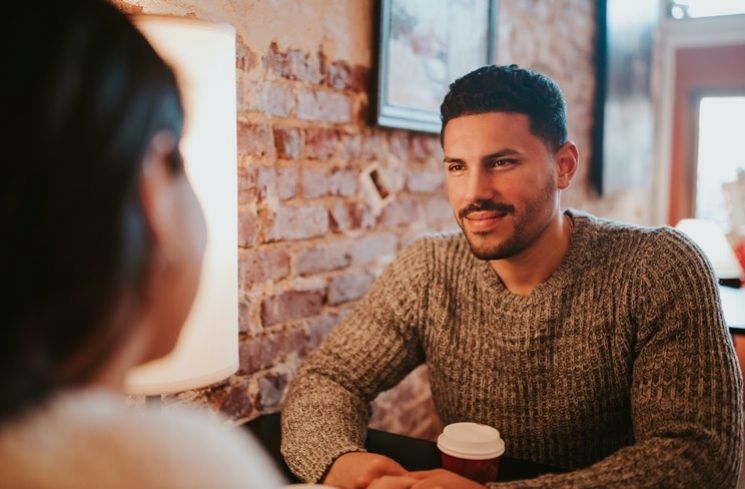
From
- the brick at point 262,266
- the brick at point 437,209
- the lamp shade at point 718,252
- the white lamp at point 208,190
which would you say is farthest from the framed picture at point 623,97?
the white lamp at point 208,190

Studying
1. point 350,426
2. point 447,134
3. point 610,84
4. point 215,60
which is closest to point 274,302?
point 350,426

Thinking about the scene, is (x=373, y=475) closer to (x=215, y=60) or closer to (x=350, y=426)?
(x=350, y=426)

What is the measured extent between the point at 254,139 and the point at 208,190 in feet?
1.97

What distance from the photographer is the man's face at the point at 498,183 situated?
141 cm

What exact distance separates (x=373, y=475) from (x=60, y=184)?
0.79 m

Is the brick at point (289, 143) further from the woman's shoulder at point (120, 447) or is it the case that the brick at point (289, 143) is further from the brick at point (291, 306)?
the woman's shoulder at point (120, 447)

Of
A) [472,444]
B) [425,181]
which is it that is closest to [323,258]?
[425,181]

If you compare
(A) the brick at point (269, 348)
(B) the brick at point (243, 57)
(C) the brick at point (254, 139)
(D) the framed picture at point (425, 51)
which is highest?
(D) the framed picture at point (425, 51)

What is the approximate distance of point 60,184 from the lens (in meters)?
0.44

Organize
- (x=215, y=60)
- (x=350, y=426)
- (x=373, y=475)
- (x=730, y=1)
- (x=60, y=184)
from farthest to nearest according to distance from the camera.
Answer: (x=730, y=1)
(x=350, y=426)
(x=373, y=475)
(x=215, y=60)
(x=60, y=184)

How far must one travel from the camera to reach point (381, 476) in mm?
1097

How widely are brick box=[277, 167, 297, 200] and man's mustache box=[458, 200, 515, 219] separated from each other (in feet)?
1.38

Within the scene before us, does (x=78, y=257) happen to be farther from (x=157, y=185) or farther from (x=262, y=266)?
(x=262, y=266)

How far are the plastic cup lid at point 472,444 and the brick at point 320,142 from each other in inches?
32.6
